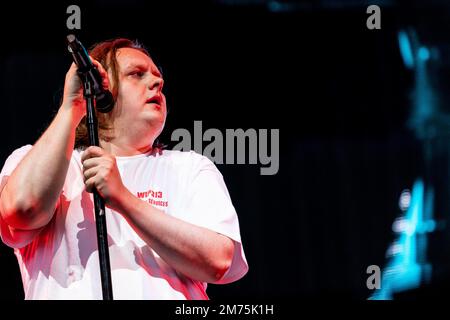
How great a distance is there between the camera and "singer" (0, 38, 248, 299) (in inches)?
70.0

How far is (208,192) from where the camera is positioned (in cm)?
199

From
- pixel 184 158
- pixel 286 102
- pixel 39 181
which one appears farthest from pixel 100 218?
pixel 286 102

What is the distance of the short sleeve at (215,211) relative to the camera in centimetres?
192

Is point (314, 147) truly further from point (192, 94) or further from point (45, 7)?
point (45, 7)

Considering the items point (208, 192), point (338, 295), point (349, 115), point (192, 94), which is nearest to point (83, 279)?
point (208, 192)

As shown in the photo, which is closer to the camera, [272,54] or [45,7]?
[45,7]

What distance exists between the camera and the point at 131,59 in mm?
2203

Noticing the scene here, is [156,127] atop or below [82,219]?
atop

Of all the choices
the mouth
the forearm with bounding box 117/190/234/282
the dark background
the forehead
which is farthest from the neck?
the dark background

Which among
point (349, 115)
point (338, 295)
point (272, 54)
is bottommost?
point (338, 295)

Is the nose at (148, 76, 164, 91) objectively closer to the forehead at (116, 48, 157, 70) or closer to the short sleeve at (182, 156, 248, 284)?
the forehead at (116, 48, 157, 70)

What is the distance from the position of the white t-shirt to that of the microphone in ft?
0.86

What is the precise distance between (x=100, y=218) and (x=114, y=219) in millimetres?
292

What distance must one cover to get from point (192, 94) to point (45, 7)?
A: 27.3 inches
